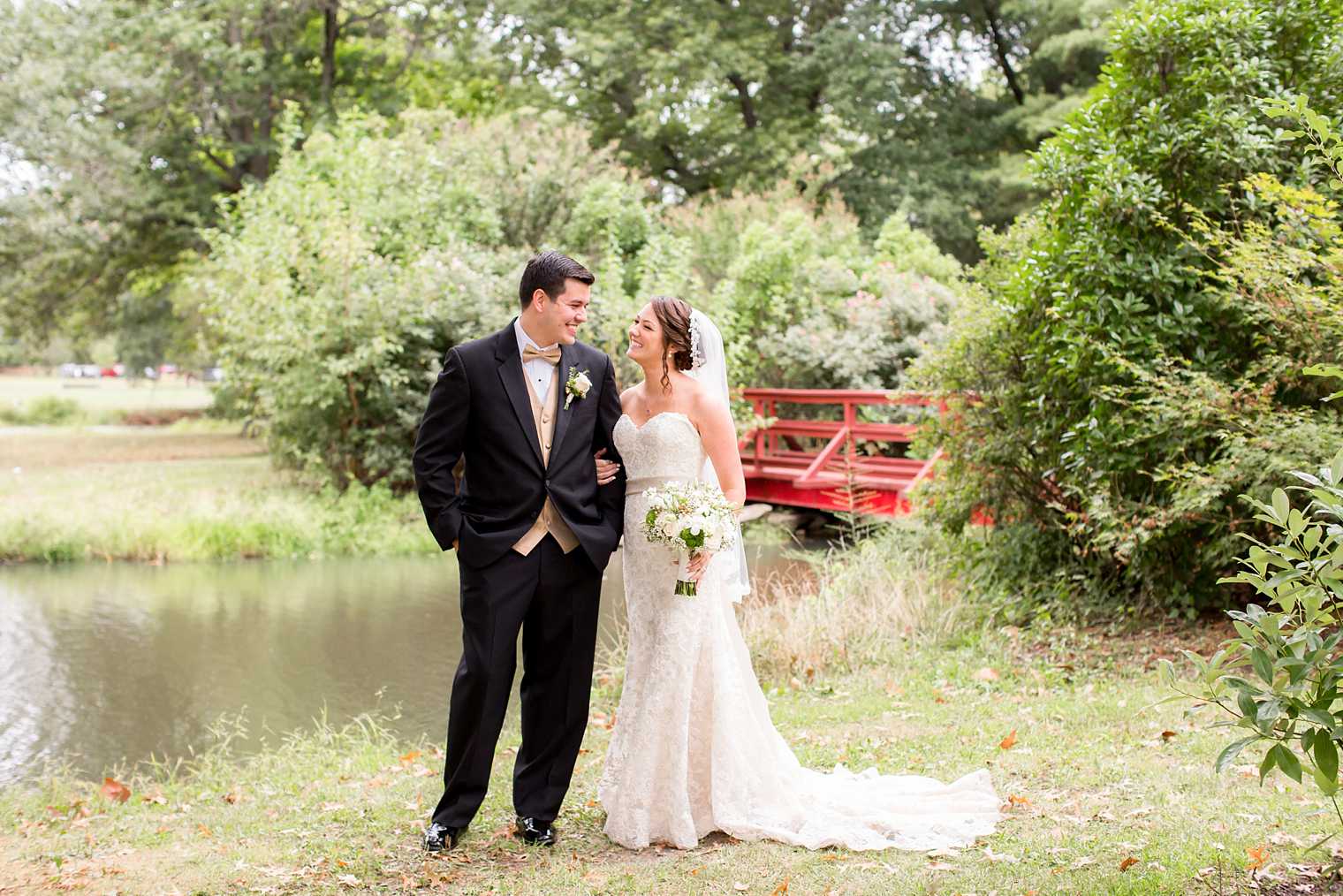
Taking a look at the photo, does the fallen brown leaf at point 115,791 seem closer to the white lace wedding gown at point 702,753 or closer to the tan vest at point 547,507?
the white lace wedding gown at point 702,753

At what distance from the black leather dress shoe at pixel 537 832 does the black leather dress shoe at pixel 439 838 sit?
0.82 ft

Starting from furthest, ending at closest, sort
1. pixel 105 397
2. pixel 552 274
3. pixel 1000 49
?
1. pixel 105 397
2. pixel 1000 49
3. pixel 552 274

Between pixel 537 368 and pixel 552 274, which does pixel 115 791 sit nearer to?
pixel 537 368

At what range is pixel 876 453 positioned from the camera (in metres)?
17.1

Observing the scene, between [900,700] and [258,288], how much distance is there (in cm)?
1282

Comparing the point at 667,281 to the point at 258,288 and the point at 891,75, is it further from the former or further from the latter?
the point at 891,75

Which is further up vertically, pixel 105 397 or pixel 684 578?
pixel 684 578

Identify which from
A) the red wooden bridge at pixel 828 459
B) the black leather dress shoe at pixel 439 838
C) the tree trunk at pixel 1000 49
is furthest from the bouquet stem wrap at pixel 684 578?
the tree trunk at pixel 1000 49

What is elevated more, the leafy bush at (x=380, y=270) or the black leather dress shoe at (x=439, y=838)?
the leafy bush at (x=380, y=270)

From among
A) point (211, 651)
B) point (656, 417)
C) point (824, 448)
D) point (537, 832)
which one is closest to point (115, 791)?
point (537, 832)

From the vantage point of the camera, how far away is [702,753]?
4.75 m

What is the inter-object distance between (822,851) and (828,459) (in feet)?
37.8

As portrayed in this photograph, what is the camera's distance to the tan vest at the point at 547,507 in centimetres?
457

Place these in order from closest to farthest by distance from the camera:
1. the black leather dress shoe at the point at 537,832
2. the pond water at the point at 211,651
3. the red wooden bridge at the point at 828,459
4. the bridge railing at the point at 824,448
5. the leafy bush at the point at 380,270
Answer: the black leather dress shoe at the point at 537,832, the pond water at the point at 211,651, the red wooden bridge at the point at 828,459, the bridge railing at the point at 824,448, the leafy bush at the point at 380,270
